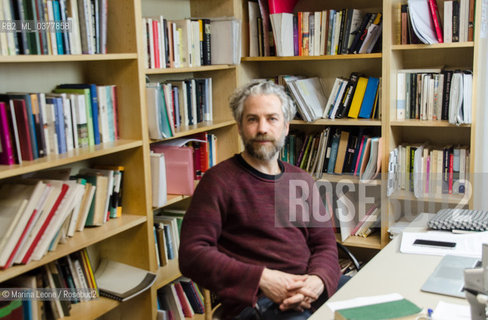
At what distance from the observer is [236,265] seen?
1850 mm

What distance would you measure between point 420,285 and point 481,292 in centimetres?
38

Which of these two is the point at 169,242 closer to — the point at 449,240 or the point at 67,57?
the point at 67,57

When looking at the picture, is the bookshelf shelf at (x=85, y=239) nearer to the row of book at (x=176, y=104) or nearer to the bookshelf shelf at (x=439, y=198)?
the row of book at (x=176, y=104)

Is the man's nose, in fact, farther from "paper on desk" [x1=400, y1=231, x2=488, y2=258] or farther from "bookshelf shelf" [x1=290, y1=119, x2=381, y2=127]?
"bookshelf shelf" [x1=290, y1=119, x2=381, y2=127]

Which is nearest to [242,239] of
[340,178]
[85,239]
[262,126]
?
[262,126]

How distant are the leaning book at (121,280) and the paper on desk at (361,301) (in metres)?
1.13

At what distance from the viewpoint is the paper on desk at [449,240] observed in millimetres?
2020

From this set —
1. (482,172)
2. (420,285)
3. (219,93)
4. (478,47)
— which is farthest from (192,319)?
(478,47)

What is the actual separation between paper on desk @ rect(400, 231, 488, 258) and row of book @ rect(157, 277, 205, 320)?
1311mm

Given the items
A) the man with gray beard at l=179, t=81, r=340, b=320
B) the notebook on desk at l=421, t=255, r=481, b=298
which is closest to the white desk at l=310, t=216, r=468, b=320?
the notebook on desk at l=421, t=255, r=481, b=298

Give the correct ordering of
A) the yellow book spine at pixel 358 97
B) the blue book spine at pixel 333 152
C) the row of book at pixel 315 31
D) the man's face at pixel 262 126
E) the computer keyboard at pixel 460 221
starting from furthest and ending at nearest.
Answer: the blue book spine at pixel 333 152, the yellow book spine at pixel 358 97, the row of book at pixel 315 31, the computer keyboard at pixel 460 221, the man's face at pixel 262 126

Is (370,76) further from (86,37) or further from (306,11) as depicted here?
(86,37)

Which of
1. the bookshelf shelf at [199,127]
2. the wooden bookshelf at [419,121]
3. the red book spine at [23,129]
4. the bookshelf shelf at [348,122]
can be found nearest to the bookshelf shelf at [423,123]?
the wooden bookshelf at [419,121]

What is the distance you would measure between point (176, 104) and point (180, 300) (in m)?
1.08
